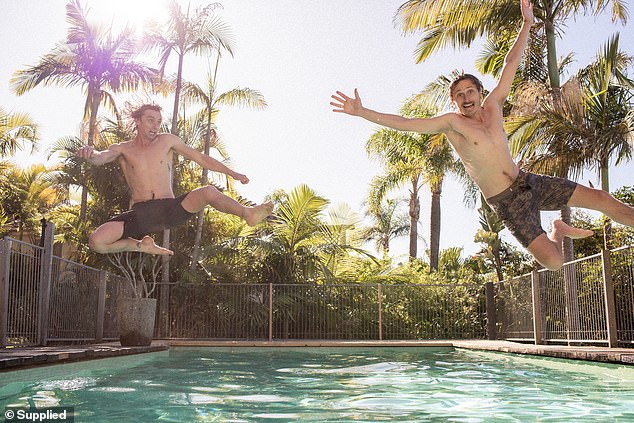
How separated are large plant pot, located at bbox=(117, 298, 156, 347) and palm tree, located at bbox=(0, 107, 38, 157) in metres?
11.7

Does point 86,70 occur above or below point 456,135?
above

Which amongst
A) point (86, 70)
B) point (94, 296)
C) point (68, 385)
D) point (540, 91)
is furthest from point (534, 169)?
point (86, 70)

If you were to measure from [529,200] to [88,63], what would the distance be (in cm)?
1545

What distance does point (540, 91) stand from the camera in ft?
40.5

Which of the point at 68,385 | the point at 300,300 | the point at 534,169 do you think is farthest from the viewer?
the point at 300,300

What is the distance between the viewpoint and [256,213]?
15.5 ft

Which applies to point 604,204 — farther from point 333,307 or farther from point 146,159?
point 333,307

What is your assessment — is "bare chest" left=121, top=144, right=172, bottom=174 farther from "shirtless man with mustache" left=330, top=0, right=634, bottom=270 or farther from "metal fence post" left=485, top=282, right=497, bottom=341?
"metal fence post" left=485, top=282, right=497, bottom=341

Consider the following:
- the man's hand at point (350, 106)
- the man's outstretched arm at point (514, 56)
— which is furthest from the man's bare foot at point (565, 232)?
the man's hand at point (350, 106)

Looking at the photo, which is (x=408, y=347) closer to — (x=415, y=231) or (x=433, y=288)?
(x=433, y=288)

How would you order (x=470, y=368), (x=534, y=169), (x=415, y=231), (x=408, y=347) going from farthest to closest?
(x=415, y=231) → (x=534, y=169) → (x=408, y=347) → (x=470, y=368)

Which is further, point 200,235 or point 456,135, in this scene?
point 200,235

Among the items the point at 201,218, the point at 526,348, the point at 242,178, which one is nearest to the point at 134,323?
the point at 242,178

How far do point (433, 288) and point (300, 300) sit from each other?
127 inches
